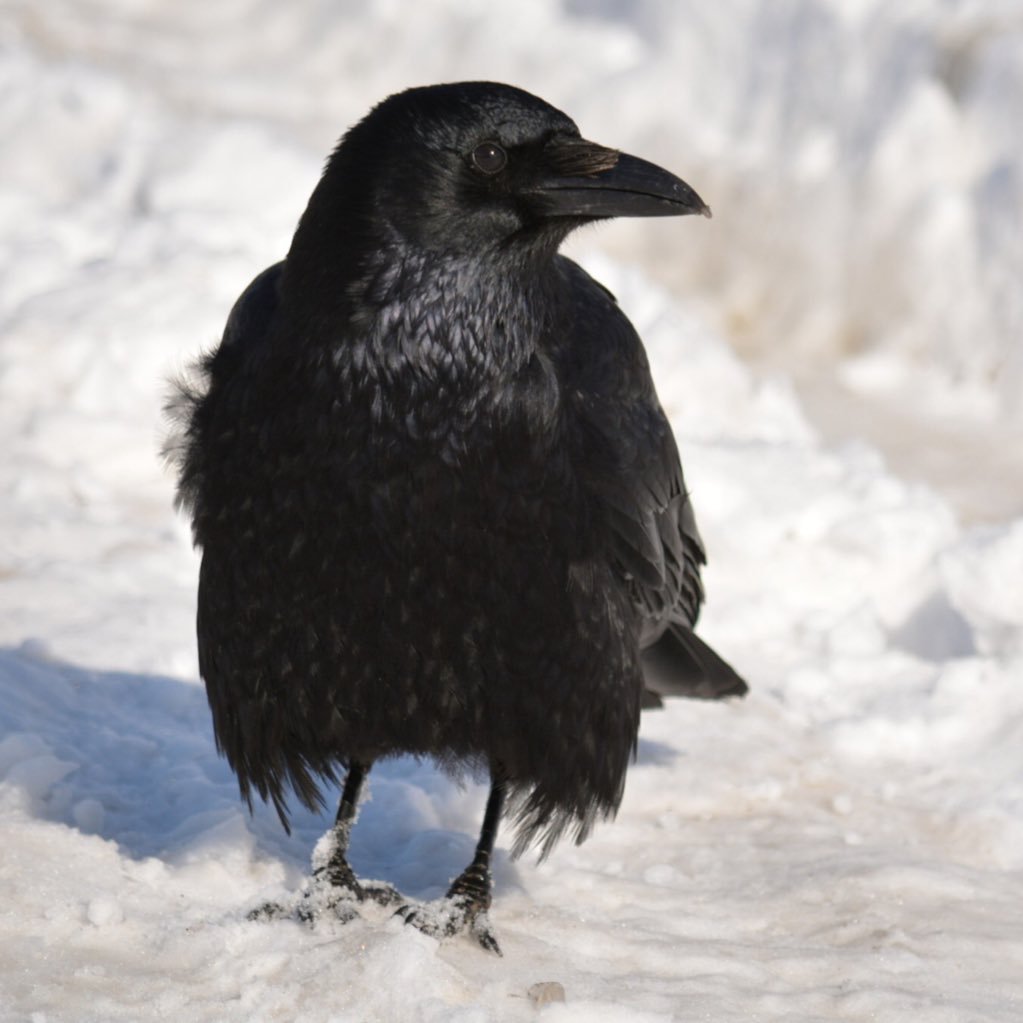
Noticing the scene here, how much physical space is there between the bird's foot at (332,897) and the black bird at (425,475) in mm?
10

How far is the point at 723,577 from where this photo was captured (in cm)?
607

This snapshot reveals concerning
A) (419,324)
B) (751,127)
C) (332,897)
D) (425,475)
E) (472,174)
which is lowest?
(332,897)

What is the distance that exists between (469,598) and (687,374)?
367 cm

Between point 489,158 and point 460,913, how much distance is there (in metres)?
1.62

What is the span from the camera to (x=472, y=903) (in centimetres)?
381

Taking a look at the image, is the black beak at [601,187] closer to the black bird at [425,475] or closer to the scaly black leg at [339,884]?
the black bird at [425,475]

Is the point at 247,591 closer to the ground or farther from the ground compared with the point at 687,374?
closer to the ground

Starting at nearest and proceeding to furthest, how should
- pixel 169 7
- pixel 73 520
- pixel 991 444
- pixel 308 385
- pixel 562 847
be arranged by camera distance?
pixel 308 385
pixel 562 847
pixel 73 520
pixel 991 444
pixel 169 7

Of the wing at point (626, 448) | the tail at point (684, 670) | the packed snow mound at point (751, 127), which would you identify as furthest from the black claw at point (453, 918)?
the packed snow mound at point (751, 127)

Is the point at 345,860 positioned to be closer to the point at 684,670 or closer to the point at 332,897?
the point at 332,897

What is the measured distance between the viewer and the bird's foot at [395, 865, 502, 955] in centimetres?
370

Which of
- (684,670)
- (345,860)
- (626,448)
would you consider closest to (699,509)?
(684,670)

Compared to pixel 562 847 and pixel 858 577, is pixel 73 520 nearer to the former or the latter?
pixel 562 847

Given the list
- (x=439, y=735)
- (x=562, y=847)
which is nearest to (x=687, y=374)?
(x=562, y=847)
